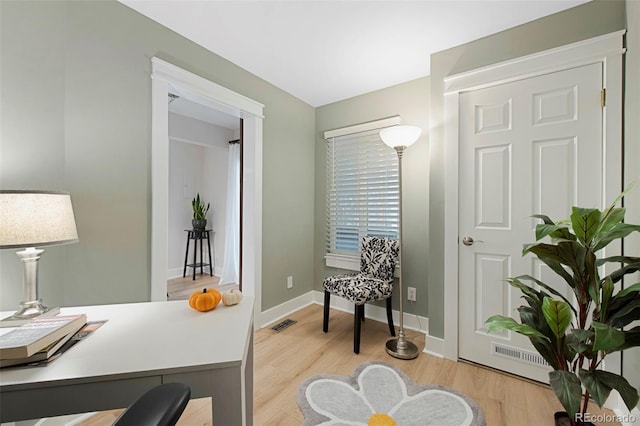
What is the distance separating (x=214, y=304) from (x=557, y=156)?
2.19m

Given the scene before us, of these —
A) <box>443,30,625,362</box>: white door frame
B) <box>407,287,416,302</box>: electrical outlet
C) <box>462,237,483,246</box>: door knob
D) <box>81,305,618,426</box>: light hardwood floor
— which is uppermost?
<box>443,30,625,362</box>: white door frame

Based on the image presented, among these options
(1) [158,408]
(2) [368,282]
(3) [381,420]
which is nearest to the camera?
(1) [158,408]

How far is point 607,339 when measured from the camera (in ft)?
3.03

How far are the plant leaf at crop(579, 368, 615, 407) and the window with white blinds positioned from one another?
5.63 feet

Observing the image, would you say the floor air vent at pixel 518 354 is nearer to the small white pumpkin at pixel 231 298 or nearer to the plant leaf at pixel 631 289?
the plant leaf at pixel 631 289

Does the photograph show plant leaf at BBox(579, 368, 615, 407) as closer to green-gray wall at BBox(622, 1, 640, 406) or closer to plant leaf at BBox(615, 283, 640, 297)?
plant leaf at BBox(615, 283, 640, 297)

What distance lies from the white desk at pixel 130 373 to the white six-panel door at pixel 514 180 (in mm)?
1779

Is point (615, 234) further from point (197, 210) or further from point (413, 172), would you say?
point (197, 210)

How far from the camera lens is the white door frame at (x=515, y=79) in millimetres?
1538

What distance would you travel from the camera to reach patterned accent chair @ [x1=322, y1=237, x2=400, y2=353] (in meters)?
2.17

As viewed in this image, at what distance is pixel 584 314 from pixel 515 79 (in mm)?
1524

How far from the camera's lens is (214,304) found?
1136 millimetres

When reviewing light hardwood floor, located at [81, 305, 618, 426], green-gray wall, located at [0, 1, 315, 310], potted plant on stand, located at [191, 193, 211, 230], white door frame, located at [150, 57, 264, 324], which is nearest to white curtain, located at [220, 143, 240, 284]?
potted plant on stand, located at [191, 193, 211, 230]

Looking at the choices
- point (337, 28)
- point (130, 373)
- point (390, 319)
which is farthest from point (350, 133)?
point (130, 373)
